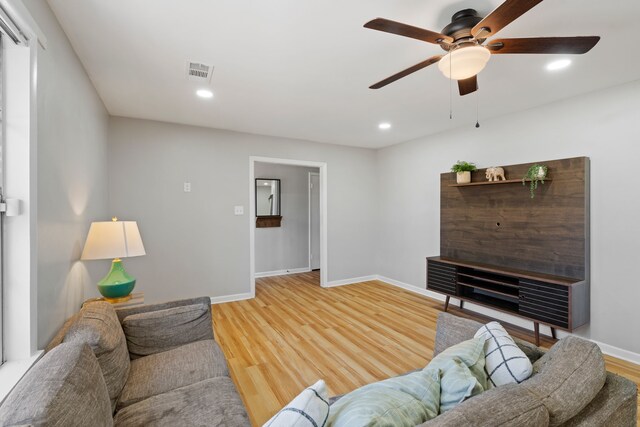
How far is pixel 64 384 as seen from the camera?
918 mm

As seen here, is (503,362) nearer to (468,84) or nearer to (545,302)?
(468,84)

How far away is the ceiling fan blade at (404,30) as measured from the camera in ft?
4.49

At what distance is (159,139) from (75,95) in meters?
1.68

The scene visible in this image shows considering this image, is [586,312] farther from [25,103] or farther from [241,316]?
[25,103]

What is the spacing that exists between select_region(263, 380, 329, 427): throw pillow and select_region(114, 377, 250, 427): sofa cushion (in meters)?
0.64

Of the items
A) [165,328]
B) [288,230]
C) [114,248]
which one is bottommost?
[165,328]

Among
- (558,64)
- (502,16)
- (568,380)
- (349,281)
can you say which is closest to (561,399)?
(568,380)

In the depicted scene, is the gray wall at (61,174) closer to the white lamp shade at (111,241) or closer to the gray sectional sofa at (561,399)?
the white lamp shade at (111,241)

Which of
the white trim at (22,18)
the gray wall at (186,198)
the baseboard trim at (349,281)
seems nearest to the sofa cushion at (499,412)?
the white trim at (22,18)

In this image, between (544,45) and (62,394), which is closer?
(62,394)

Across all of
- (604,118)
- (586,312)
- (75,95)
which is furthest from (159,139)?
(586,312)

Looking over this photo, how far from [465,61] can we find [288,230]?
16.1 feet

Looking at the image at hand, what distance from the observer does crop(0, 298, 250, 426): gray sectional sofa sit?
872mm

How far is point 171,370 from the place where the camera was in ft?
5.45
